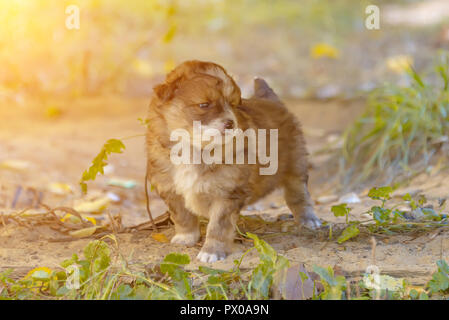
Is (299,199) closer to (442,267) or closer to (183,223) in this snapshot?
(183,223)

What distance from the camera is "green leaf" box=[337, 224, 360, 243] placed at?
2.99 meters

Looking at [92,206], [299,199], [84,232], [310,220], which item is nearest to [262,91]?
[299,199]

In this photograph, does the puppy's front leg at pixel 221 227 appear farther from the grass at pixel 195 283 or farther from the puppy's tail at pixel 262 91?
the puppy's tail at pixel 262 91

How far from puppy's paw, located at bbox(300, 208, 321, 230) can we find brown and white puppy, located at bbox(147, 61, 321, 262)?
0.42m

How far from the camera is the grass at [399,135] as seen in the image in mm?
4730

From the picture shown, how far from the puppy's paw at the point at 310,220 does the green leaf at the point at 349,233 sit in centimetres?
46

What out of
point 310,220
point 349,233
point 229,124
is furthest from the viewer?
point 310,220

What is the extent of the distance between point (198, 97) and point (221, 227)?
2.26ft

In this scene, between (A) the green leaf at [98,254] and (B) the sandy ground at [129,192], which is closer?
(A) the green leaf at [98,254]

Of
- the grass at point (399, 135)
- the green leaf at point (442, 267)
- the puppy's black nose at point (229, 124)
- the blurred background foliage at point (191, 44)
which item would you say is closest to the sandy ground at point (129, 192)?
the green leaf at point (442, 267)

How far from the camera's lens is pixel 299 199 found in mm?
3729
